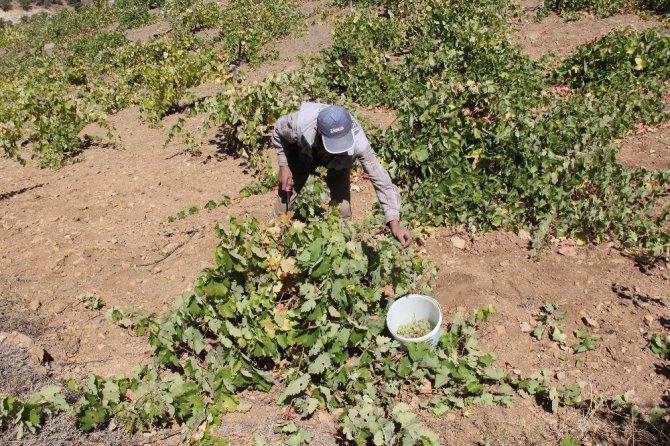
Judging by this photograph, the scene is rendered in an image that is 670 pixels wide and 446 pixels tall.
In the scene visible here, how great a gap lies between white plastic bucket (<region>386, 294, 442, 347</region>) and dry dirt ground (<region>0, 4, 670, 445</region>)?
39 cm

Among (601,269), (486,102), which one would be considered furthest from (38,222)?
(601,269)

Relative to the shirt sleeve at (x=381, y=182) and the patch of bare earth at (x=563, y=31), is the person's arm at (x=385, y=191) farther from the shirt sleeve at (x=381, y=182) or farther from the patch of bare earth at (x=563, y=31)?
the patch of bare earth at (x=563, y=31)

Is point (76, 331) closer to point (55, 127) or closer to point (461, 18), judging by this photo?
point (55, 127)

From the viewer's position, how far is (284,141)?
3.90 metres

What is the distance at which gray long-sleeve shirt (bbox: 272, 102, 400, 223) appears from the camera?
132 inches

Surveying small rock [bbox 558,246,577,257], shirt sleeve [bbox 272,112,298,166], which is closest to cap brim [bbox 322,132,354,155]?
shirt sleeve [bbox 272,112,298,166]

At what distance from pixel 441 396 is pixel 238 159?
4.29 metres

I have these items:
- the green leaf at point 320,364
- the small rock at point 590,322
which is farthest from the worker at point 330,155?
the small rock at point 590,322

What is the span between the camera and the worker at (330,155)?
323cm

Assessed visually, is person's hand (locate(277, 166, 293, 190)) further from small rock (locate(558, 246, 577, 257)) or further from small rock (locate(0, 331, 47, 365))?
small rock (locate(558, 246, 577, 257))

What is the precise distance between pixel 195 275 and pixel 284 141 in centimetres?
145

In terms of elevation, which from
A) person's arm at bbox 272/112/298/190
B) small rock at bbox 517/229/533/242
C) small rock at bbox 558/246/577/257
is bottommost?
small rock at bbox 558/246/577/257

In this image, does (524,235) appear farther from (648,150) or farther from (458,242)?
(648,150)

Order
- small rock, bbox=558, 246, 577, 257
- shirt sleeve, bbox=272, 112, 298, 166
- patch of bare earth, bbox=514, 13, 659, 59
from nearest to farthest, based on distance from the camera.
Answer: shirt sleeve, bbox=272, 112, 298, 166
small rock, bbox=558, 246, 577, 257
patch of bare earth, bbox=514, 13, 659, 59
